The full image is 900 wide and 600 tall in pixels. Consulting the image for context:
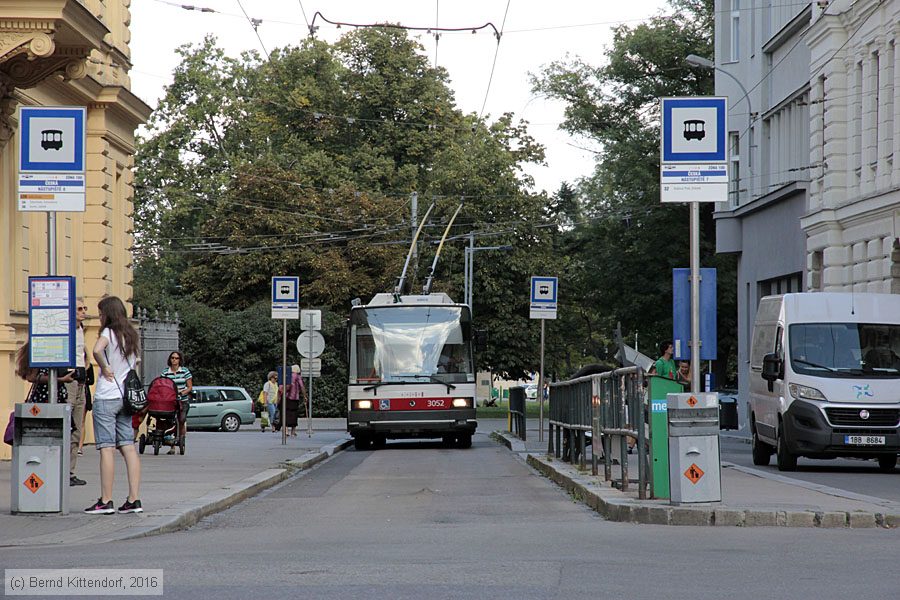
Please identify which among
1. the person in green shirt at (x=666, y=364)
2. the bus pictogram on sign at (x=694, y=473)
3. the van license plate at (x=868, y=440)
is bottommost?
the van license plate at (x=868, y=440)

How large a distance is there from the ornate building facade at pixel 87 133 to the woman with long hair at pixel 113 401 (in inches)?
304

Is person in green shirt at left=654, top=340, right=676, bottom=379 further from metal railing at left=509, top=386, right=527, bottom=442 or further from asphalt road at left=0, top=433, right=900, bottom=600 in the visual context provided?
metal railing at left=509, top=386, right=527, bottom=442

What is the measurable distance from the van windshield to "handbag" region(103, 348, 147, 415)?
36.6 ft

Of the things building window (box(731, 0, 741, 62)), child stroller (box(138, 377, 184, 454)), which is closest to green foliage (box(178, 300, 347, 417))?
building window (box(731, 0, 741, 62))

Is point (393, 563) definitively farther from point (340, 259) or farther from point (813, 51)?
point (340, 259)

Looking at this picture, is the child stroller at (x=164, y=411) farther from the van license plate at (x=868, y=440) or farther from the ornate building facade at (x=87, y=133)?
the van license plate at (x=868, y=440)

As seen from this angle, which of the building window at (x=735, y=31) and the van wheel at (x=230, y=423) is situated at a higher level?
the building window at (x=735, y=31)

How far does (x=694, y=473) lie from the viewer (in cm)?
1298

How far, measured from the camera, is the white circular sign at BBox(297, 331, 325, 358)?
33969mm

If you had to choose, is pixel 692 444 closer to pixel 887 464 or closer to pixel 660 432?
pixel 660 432

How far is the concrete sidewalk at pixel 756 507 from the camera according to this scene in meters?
12.6

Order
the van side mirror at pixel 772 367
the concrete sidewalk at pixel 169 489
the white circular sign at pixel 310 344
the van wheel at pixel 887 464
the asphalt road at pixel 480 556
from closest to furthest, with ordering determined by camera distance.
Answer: the asphalt road at pixel 480 556, the concrete sidewalk at pixel 169 489, the van side mirror at pixel 772 367, the van wheel at pixel 887 464, the white circular sign at pixel 310 344

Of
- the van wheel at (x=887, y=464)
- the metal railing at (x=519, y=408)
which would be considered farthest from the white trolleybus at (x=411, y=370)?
the van wheel at (x=887, y=464)

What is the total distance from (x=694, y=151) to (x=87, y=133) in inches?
617
